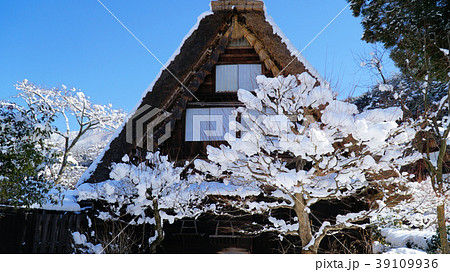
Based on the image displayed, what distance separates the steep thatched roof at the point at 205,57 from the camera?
228 inches

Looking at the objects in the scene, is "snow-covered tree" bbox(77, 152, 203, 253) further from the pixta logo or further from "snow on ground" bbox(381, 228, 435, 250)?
"snow on ground" bbox(381, 228, 435, 250)

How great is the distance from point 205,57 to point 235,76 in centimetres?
67

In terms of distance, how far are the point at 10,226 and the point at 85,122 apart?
839cm

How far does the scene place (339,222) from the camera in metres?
4.09

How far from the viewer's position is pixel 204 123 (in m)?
6.20

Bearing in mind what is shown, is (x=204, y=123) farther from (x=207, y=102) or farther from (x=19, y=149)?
(x=19, y=149)

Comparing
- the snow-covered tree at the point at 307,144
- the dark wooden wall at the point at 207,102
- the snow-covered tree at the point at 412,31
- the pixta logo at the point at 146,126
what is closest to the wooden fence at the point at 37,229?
the pixta logo at the point at 146,126

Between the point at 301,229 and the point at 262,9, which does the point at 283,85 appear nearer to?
the point at 301,229

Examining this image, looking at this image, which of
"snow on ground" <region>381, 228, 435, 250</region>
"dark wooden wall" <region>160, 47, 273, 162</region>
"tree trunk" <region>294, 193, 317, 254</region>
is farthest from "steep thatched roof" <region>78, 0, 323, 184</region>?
"snow on ground" <region>381, 228, 435, 250</region>

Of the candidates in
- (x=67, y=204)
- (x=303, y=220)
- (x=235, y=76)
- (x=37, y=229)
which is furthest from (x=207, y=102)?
(x=37, y=229)

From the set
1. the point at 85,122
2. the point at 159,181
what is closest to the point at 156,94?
the point at 159,181

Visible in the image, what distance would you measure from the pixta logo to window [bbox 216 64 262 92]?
1.26 m

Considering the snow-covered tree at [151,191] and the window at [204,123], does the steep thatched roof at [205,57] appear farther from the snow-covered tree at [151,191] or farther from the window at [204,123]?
the snow-covered tree at [151,191]

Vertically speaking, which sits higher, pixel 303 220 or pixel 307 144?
pixel 307 144
